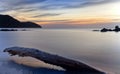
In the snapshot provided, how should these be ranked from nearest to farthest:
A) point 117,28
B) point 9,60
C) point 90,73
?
point 90,73, point 9,60, point 117,28

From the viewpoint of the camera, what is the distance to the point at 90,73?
1184cm

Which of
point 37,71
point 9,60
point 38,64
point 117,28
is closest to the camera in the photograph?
point 37,71

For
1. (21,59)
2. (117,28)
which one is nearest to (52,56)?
(21,59)

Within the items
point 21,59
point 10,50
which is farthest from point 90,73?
point 21,59

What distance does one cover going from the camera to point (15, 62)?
15633mm

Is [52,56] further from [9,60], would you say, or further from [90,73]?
[9,60]

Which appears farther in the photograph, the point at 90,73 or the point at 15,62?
the point at 15,62

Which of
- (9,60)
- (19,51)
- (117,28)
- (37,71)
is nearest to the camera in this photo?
(37,71)

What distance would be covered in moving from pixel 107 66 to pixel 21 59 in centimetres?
594

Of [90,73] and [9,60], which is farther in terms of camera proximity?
[9,60]

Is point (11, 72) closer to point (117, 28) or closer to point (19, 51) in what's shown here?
point (19, 51)

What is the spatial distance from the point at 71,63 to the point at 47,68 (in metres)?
2.20

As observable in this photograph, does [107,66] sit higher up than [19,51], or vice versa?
[19,51]

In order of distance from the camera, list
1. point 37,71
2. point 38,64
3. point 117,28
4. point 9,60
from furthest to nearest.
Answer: point 117,28
point 9,60
point 38,64
point 37,71
